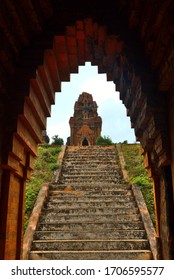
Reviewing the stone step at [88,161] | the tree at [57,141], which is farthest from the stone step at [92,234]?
the tree at [57,141]

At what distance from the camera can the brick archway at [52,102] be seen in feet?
12.7

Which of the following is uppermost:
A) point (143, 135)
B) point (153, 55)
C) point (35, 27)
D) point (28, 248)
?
point (35, 27)

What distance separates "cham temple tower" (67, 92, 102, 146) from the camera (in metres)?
31.1

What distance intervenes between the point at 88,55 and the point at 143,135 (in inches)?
72.0

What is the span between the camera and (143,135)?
457 cm

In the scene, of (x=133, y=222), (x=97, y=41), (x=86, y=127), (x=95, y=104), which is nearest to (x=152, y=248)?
(x=133, y=222)

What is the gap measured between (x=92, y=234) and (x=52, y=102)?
3.46 m

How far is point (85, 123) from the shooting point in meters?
32.0

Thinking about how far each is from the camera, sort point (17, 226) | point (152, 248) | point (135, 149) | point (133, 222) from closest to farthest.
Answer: point (17, 226), point (152, 248), point (133, 222), point (135, 149)

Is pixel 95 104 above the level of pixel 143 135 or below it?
above

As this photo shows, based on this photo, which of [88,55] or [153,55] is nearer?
[153,55]

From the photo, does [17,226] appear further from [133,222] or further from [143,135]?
[133,222]

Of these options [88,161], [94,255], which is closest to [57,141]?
→ [88,161]

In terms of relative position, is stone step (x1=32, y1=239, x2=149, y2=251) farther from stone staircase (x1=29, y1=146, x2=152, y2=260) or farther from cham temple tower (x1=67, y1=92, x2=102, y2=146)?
cham temple tower (x1=67, y1=92, x2=102, y2=146)
